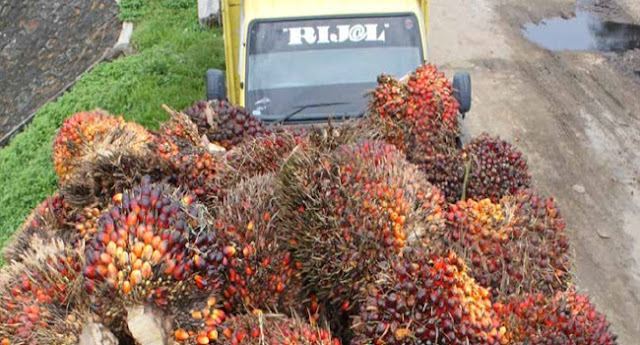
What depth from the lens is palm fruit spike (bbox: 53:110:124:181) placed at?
3.04 meters

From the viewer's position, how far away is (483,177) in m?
2.78

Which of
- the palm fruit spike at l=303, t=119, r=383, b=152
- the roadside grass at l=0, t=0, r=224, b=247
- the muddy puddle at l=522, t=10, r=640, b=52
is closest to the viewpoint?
the palm fruit spike at l=303, t=119, r=383, b=152

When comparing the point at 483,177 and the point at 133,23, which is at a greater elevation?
the point at 483,177

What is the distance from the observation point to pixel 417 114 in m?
2.91

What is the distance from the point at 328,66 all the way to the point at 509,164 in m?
3.21

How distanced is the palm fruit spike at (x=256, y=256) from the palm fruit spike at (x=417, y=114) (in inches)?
30.0

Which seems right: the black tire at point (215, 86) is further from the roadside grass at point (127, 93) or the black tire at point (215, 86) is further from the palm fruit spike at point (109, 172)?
the palm fruit spike at point (109, 172)

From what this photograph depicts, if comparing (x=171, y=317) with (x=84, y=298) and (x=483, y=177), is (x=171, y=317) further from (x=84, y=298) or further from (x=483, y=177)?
(x=483, y=177)

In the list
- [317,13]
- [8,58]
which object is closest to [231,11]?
[317,13]

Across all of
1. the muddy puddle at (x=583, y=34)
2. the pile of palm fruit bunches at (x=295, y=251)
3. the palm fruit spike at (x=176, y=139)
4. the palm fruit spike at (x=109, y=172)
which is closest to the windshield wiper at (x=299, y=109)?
the palm fruit spike at (x=176, y=139)

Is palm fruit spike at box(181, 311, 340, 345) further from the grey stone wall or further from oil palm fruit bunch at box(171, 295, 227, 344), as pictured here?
the grey stone wall

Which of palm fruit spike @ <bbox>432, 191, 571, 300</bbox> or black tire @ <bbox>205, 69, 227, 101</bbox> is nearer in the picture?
palm fruit spike @ <bbox>432, 191, 571, 300</bbox>

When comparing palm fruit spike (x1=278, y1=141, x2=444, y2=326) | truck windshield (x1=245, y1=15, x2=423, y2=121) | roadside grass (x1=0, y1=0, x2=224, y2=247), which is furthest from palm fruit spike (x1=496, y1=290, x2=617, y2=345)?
roadside grass (x1=0, y1=0, x2=224, y2=247)

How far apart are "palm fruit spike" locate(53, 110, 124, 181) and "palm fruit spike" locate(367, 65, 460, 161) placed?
1.21 m
